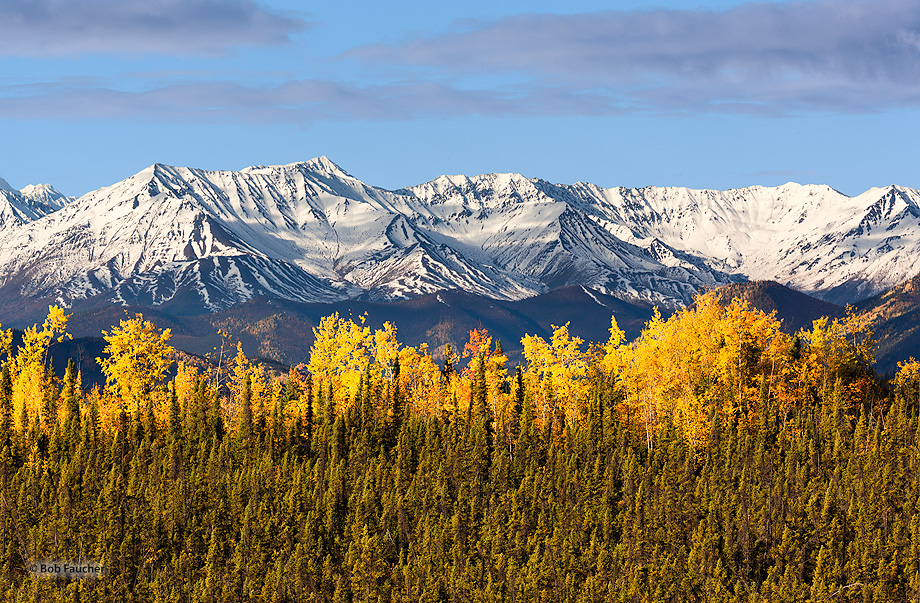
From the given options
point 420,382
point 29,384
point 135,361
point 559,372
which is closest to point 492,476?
point 559,372

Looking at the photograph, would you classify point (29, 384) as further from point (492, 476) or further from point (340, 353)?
point (492, 476)

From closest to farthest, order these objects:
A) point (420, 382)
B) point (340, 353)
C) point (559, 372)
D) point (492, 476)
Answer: point (492, 476)
point (559, 372)
point (340, 353)
point (420, 382)

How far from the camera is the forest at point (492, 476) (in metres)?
140

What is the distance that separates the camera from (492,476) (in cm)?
15925

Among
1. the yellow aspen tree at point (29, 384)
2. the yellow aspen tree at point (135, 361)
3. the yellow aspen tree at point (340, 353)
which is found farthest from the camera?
the yellow aspen tree at point (340, 353)

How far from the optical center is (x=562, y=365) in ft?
539

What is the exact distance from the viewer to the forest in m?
140

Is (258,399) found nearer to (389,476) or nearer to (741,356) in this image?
(389,476)

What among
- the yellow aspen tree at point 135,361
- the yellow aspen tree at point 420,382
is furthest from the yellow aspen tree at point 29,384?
the yellow aspen tree at point 420,382

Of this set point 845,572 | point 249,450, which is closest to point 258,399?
point 249,450

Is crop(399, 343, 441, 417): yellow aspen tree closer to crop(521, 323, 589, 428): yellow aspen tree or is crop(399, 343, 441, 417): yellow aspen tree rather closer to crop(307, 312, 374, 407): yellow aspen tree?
crop(307, 312, 374, 407): yellow aspen tree

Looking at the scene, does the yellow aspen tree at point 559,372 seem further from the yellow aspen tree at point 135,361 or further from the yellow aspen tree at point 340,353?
the yellow aspen tree at point 135,361

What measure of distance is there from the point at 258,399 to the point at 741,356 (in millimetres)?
77385

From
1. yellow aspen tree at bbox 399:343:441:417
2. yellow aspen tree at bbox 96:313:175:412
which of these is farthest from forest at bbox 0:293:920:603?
yellow aspen tree at bbox 399:343:441:417
